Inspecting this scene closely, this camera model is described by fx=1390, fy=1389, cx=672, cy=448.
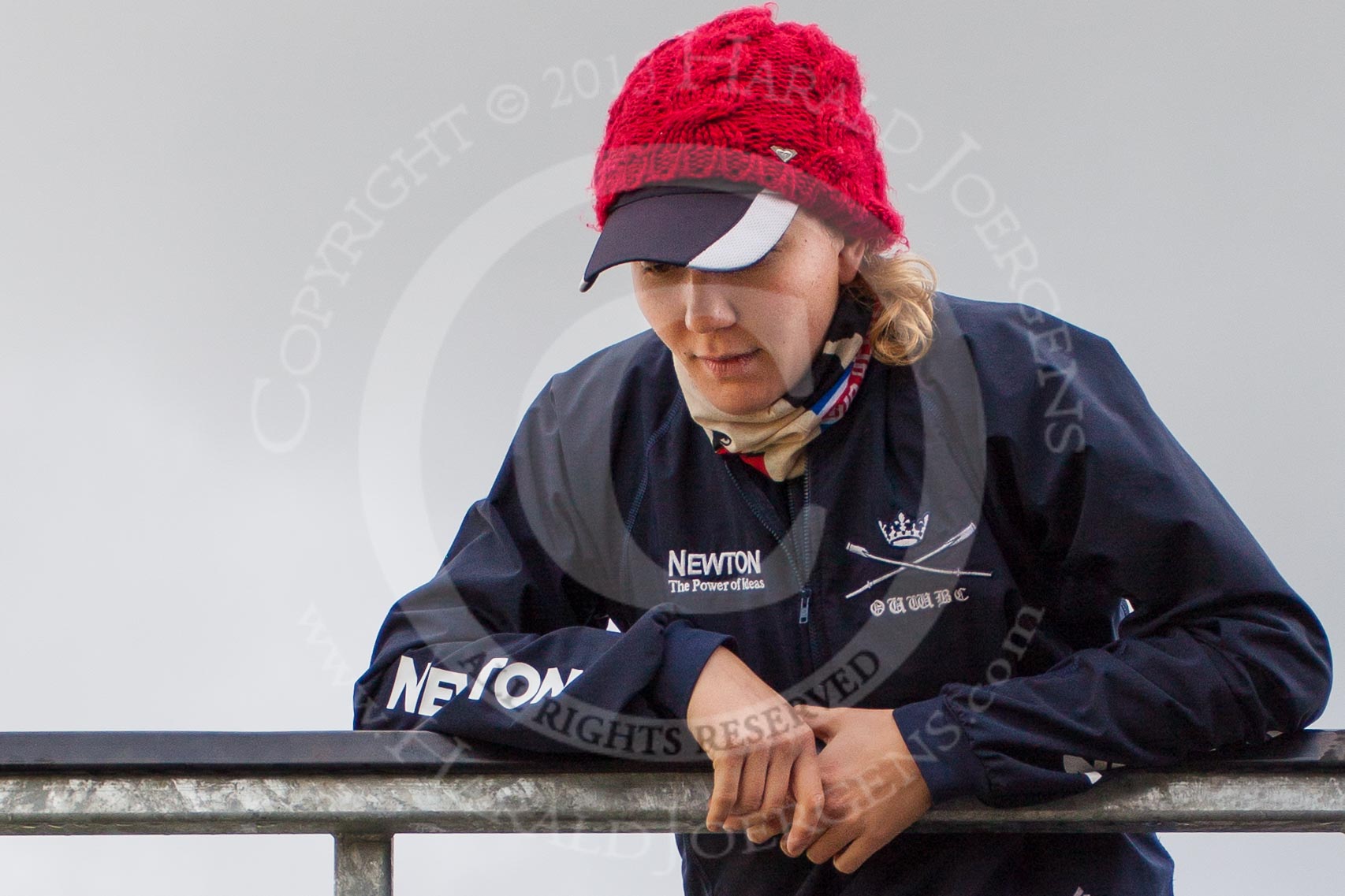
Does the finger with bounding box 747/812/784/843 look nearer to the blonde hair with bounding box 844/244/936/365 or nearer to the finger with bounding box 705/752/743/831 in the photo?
the finger with bounding box 705/752/743/831

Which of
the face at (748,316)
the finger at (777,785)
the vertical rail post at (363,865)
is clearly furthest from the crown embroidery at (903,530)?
the vertical rail post at (363,865)

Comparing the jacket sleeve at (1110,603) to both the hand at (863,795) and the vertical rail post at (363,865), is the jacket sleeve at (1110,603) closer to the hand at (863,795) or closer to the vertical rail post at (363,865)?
the hand at (863,795)

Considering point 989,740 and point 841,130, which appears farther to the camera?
point 841,130

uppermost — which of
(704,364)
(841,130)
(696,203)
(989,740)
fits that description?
(841,130)

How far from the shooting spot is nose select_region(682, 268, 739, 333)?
1766 millimetres

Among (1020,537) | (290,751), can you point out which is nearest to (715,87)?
(1020,537)

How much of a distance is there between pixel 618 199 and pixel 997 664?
2.65 ft

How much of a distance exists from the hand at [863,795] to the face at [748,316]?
485 mm

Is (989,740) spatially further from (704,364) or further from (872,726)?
(704,364)

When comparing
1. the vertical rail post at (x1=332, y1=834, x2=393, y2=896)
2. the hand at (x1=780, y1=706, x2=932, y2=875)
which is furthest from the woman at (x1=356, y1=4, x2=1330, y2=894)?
the vertical rail post at (x1=332, y1=834, x2=393, y2=896)

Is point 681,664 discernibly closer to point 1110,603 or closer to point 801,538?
point 801,538

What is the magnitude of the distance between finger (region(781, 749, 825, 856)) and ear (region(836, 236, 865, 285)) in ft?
2.38

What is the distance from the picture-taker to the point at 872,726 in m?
1.58

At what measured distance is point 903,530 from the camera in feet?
6.06
